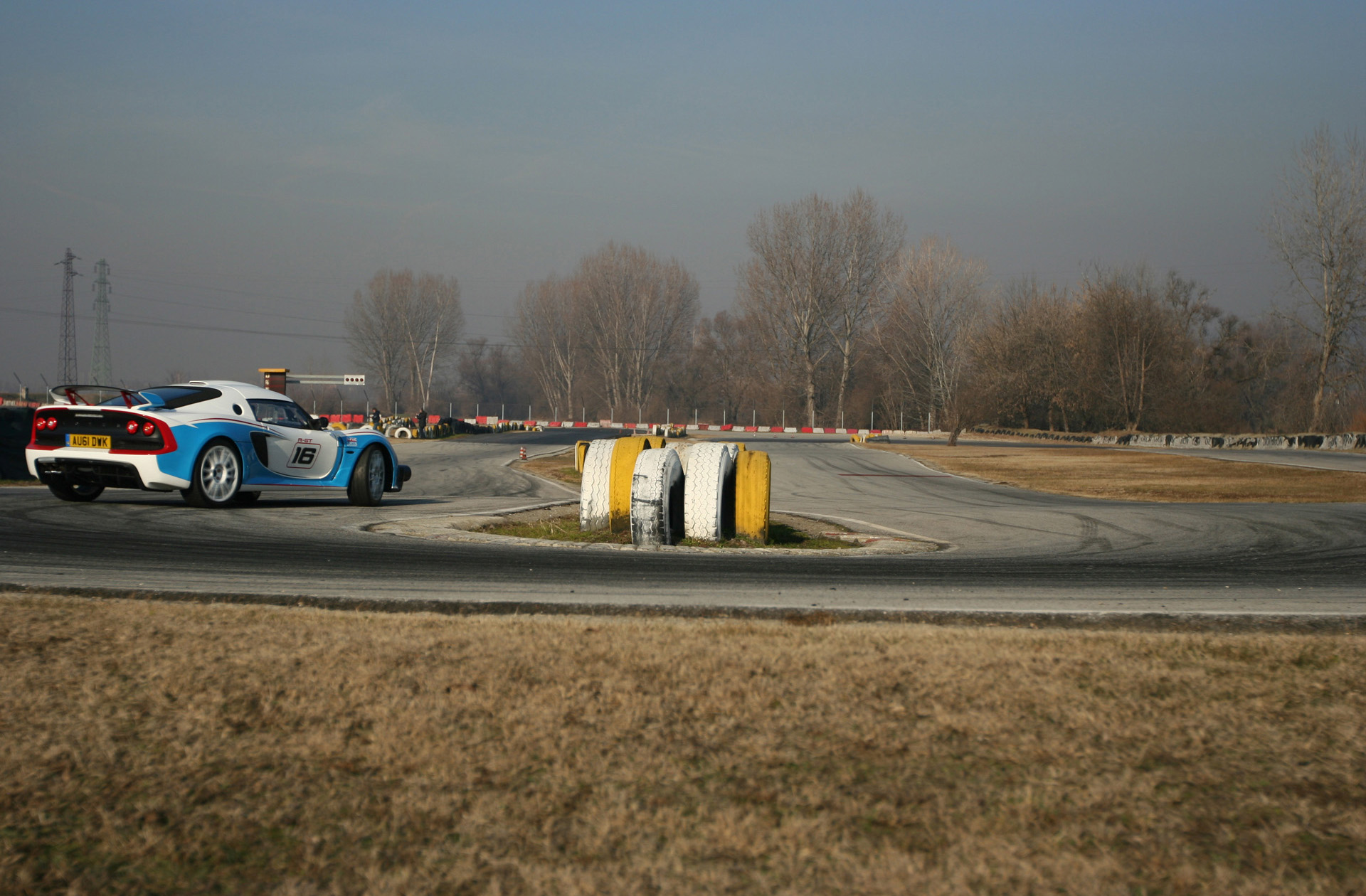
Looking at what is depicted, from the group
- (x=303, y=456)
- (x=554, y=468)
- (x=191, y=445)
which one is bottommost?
(x=554, y=468)

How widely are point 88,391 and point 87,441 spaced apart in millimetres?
669

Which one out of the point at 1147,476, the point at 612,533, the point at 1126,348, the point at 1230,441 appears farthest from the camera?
the point at 1126,348

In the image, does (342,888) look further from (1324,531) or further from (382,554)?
(1324,531)

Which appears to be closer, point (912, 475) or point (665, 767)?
point (665, 767)

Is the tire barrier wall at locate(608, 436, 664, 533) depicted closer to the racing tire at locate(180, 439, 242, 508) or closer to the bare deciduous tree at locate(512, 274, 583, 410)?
the racing tire at locate(180, 439, 242, 508)

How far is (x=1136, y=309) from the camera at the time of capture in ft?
188

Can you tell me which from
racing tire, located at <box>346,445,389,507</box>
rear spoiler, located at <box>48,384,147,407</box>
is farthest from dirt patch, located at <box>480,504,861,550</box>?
rear spoiler, located at <box>48,384,147,407</box>

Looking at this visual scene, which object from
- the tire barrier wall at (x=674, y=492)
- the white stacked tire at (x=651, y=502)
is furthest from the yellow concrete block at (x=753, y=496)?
the white stacked tire at (x=651, y=502)

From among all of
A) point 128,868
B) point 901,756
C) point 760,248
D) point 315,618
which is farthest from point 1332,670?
point 760,248

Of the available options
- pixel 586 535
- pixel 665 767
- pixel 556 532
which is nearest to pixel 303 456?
pixel 556 532

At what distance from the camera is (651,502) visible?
9.41m

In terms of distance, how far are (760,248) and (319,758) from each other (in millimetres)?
70389

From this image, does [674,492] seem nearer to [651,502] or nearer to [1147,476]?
[651,502]

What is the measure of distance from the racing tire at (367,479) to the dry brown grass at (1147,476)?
576 inches
